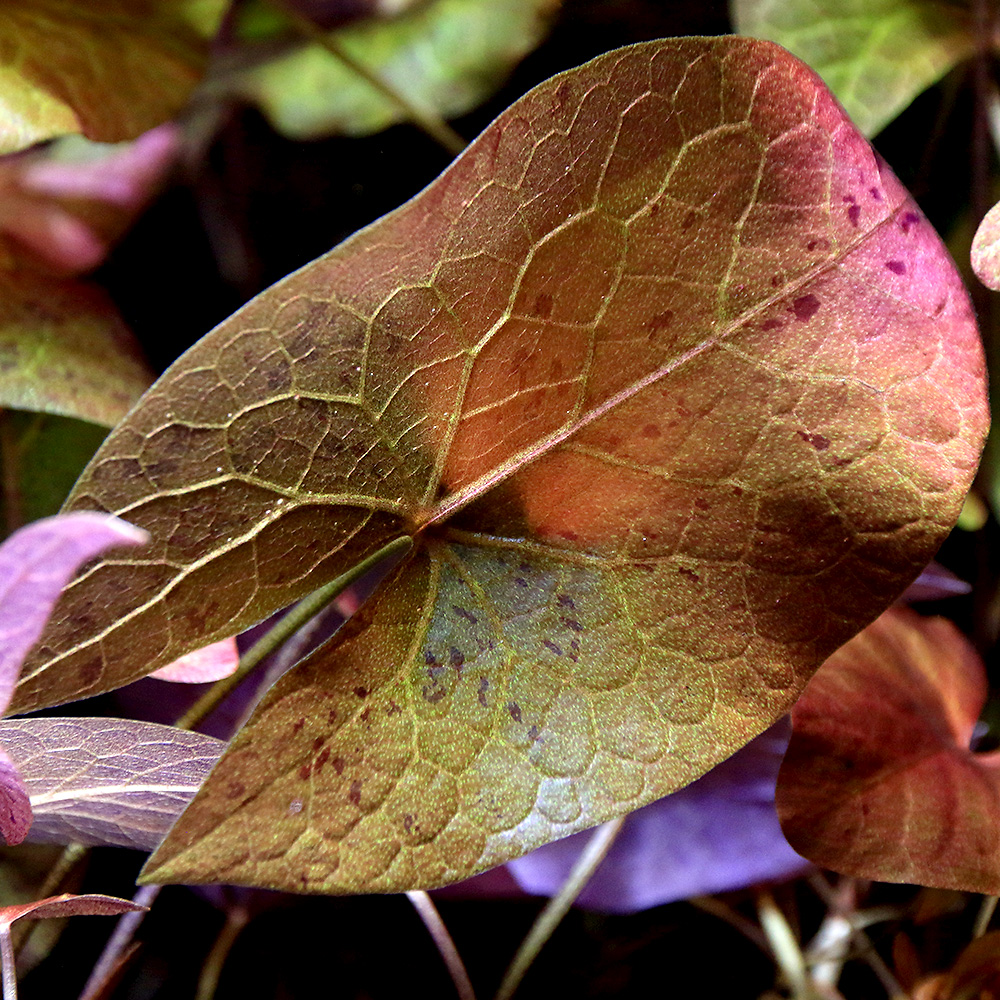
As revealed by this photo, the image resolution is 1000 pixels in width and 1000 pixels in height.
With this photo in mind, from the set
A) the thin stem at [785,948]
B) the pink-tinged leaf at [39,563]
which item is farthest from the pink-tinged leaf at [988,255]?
the thin stem at [785,948]

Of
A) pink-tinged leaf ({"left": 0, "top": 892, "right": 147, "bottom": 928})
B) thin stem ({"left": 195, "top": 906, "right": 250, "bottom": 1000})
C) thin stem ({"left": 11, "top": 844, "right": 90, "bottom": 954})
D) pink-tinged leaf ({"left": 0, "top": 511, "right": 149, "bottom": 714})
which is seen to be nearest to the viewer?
pink-tinged leaf ({"left": 0, "top": 511, "right": 149, "bottom": 714})

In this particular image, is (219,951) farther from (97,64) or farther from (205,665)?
(97,64)

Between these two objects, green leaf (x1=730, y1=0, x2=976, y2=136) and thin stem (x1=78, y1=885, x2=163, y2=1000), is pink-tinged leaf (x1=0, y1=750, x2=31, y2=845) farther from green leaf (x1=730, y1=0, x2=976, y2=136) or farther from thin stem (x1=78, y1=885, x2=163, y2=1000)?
green leaf (x1=730, y1=0, x2=976, y2=136)

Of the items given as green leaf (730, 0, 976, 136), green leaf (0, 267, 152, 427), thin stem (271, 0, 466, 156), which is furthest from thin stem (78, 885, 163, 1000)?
green leaf (730, 0, 976, 136)

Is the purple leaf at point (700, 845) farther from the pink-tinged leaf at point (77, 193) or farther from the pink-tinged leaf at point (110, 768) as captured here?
the pink-tinged leaf at point (77, 193)

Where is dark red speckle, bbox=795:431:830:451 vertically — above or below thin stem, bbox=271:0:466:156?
below

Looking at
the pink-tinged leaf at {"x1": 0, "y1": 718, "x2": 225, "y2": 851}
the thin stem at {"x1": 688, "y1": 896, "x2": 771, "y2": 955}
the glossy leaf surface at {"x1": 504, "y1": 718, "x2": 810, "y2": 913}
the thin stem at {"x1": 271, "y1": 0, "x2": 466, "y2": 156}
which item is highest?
the thin stem at {"x1": 271, "y1": 0, "x2": 466, "y2": 156}
